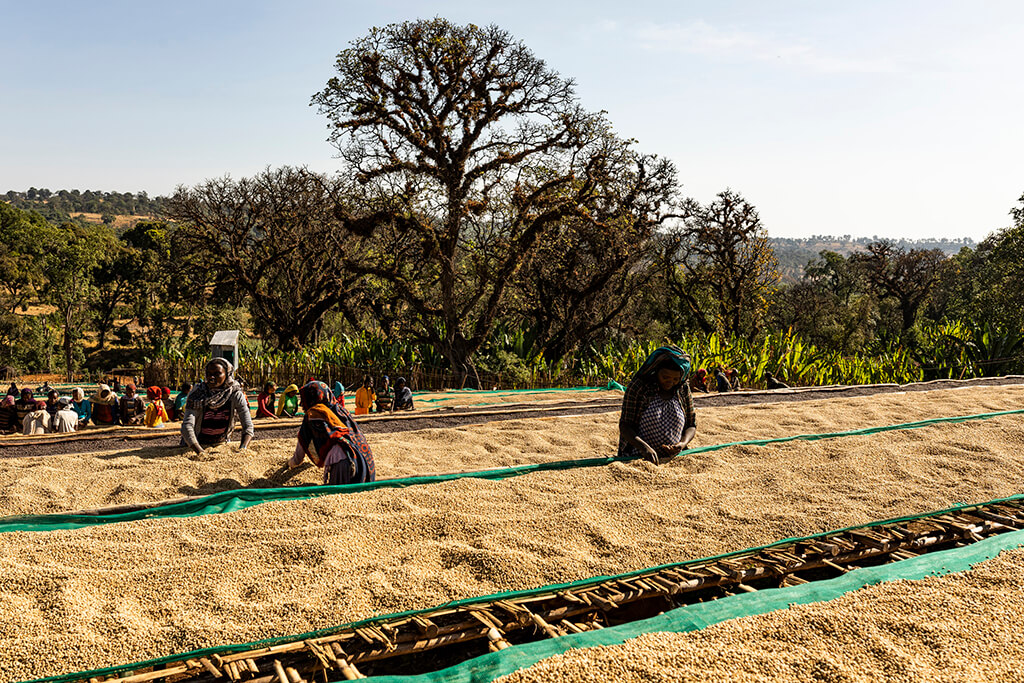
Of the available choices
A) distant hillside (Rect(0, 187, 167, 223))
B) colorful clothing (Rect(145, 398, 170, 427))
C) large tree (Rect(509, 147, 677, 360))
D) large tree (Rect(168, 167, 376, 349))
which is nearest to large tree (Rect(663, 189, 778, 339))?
large tree (Rect(509, 147, 677, 360))

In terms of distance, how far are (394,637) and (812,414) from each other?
6.14m

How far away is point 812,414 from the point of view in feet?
23.8

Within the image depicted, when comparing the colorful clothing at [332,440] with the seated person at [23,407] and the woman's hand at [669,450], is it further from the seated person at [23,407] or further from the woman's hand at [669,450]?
the seated person at [23,407]

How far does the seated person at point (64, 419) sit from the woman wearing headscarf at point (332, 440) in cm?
404

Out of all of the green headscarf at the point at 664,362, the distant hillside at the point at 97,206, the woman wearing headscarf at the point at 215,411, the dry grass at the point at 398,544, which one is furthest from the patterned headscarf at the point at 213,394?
→ the distant hillside at the point at 97,206

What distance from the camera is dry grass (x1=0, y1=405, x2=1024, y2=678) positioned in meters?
2.29

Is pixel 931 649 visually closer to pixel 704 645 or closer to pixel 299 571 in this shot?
pixel 704 645

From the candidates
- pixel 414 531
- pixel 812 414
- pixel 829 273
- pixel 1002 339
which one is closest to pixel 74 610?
pixel 414 531

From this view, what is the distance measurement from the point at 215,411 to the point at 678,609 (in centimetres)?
368

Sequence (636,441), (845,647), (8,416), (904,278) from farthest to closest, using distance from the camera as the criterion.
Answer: (904,278) → (8,416) → (636,441) → (845,647)

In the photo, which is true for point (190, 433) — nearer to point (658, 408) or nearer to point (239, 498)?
point (239, 498)

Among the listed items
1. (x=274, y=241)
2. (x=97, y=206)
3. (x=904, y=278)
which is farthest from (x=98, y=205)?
(x=904, y=278)

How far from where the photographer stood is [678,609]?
248cm

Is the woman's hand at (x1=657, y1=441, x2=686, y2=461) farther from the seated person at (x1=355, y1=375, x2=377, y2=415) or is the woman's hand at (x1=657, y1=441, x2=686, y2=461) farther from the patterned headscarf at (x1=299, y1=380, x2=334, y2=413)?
the seated person at (x1=355, y1=375, x2=377, y2=415)
